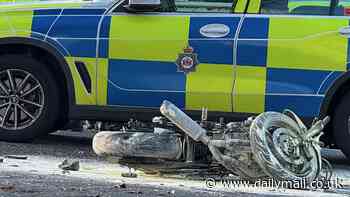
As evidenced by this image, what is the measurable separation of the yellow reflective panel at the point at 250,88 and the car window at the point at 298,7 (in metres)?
0.47

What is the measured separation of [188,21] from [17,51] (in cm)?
144

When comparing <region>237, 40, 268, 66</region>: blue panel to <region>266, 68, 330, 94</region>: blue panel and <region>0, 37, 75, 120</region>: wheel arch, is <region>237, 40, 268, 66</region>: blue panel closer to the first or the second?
<region>266, 68, 330, 94</region>: blue panel

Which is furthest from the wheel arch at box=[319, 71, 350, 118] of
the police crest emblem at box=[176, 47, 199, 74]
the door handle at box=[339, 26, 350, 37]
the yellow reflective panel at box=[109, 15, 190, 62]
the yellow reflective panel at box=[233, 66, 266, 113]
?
the yellow reflective panel at box=[109, 15, 190, 62]

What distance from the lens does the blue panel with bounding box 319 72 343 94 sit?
5551mm

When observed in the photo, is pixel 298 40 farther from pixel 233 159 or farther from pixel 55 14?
pixel 55 14

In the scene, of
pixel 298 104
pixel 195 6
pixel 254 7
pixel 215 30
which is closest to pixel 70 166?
pixel 215 30

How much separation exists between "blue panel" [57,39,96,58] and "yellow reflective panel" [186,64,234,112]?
784mm

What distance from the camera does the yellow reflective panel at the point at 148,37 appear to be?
575cm

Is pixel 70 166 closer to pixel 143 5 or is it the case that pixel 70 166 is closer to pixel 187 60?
pixel 187 60

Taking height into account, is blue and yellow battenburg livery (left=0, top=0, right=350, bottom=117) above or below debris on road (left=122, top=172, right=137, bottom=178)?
above

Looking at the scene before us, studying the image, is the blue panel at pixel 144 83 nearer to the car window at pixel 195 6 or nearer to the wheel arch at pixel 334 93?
the car window at pixel 195 6

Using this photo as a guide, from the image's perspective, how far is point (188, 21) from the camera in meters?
5.78

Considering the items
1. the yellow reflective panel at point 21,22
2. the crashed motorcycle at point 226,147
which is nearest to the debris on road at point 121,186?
the crashed motorcycle at point 226,147

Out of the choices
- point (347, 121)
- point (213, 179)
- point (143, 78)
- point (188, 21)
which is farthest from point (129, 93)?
point (347, 121)
